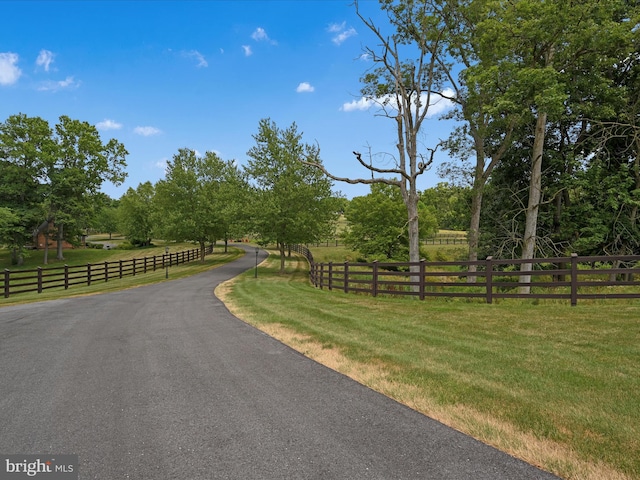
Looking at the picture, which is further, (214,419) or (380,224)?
(380,224)

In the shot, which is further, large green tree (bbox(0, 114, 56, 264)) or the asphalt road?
large green tree (bbox(0, 114, 56, 264))

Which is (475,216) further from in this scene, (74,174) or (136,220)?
(136,220)

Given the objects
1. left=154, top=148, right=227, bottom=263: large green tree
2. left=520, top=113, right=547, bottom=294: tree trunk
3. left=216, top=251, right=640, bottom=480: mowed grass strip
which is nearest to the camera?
left=216, top=251, right=640, bottom=480: mowed grass strip

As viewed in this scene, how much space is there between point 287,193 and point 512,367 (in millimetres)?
23223

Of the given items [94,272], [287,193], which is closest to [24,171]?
[94,272]

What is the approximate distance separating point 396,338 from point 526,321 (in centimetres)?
334

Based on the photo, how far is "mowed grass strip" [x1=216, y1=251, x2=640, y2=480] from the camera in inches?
135

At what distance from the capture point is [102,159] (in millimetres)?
43156

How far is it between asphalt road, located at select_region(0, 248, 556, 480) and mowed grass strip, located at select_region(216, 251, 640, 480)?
40 cm

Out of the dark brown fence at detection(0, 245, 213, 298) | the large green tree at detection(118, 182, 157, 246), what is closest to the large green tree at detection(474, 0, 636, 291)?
the dark brown fence at detection(0, 245, 213, 298)

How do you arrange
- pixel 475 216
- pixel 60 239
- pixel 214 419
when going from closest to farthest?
pixel 214 419 < pixel 475 216 < pixel 60 239

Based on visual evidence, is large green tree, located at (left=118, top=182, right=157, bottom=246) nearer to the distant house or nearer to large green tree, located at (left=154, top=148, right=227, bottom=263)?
the distant house

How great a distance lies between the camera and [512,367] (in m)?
5.32

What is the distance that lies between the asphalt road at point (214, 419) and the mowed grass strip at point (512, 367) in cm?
40
